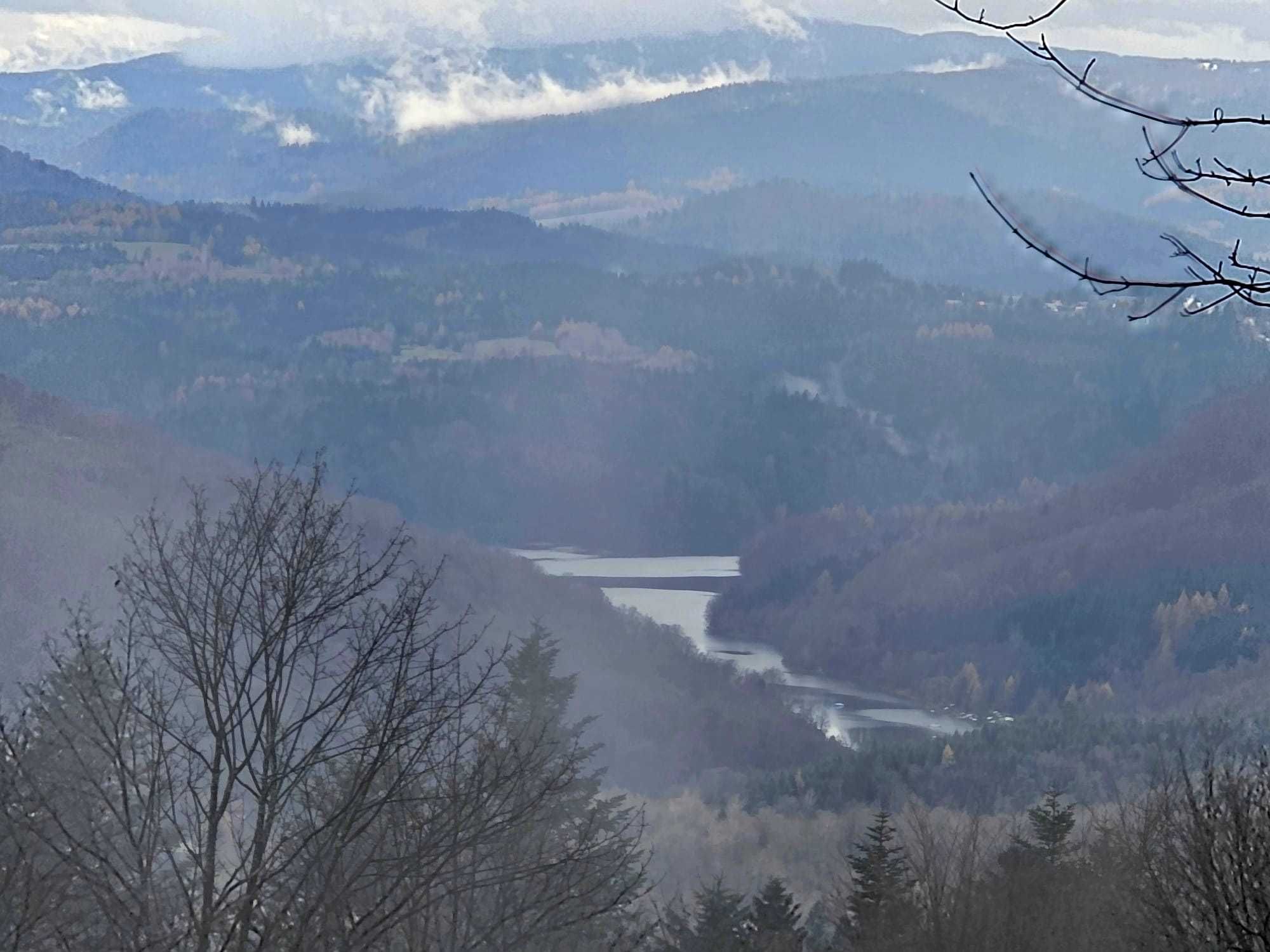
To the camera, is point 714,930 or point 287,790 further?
point 714,930

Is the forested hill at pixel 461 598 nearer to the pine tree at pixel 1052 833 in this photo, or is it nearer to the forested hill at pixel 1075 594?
the forested hill at pixel 1075 594

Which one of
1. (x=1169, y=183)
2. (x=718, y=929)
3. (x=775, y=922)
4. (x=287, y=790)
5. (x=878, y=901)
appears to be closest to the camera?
(x=1169, y=183)

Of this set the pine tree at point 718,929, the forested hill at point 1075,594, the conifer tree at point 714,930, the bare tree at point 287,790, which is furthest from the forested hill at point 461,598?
the bare tree at point 287,790

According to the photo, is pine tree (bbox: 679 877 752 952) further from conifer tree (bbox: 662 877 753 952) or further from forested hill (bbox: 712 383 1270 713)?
forested hill (bbox: 712 383 1270 713)

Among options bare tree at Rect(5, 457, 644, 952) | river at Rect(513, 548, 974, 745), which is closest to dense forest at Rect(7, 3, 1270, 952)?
bare tree at Rect(5, 457, 644, 952)

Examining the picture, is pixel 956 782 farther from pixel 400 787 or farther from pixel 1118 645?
pixel 400 787

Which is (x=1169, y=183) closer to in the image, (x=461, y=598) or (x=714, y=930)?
(x=714, y=930)

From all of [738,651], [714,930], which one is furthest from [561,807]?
[738,651]
